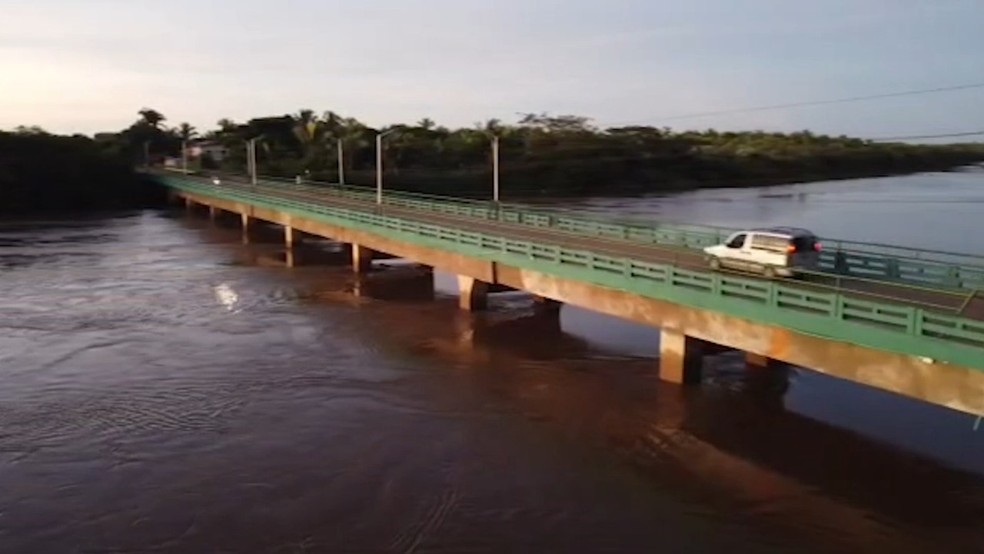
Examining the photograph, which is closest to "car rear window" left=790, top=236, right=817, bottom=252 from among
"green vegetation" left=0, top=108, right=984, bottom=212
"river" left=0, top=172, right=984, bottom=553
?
"river" left=0, top=172, right=984, bottom=553

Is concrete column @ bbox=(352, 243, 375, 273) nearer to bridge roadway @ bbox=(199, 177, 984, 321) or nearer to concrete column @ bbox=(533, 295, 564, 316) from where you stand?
bridge roadway @ bbox=(199, 177, 984, 321)

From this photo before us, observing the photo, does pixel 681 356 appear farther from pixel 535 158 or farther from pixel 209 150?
pixel 209 150

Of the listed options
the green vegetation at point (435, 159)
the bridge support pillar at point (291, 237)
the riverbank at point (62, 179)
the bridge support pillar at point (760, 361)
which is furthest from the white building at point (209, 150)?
the bridge support pillar at point (760, 361)

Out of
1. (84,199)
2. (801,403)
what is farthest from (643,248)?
(84,199)

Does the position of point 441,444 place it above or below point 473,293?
below

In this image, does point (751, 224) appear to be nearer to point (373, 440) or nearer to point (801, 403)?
point (801, 403)

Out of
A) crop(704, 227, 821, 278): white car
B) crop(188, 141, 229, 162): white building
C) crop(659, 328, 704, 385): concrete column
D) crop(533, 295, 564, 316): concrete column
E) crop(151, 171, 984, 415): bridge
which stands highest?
crop(188, 141, 229, 162): white building

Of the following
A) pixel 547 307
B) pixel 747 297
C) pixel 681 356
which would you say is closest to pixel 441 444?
pixel 681 356

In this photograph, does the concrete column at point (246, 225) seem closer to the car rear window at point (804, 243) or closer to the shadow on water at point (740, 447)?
the shadow on water at point (740, 447)
